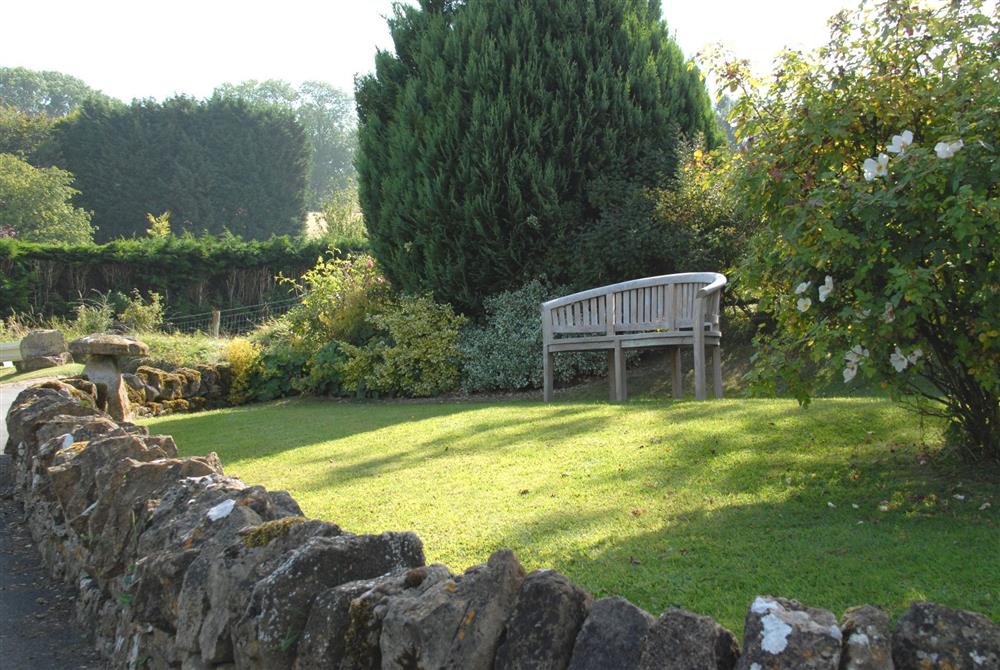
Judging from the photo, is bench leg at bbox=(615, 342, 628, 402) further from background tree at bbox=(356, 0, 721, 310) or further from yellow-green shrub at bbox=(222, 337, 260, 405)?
yellow-green shrub at bbox=(222, 337, 260, 405)

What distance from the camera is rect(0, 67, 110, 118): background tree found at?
8331 cm

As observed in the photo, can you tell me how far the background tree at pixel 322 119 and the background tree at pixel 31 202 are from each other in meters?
43.0

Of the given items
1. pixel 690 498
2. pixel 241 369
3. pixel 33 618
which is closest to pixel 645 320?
pixel 690 498

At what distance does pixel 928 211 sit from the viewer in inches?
153

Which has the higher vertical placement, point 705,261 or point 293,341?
point 705,261

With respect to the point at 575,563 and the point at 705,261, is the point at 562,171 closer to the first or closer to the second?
the point at 705,261

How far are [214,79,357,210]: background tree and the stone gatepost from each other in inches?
2918

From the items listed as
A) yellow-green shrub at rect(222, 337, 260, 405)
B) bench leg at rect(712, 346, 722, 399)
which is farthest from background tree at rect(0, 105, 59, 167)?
bench leg at rect(712, 346, 722, 399)

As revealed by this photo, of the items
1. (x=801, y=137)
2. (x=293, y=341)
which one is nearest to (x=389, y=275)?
(x=293, y=341)

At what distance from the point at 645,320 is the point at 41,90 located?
91317 mm

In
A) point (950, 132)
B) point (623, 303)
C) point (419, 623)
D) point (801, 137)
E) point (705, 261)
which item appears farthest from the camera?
point (705, 261)

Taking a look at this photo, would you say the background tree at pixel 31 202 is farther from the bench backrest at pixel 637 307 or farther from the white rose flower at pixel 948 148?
the white rose flower at pixel 948 148

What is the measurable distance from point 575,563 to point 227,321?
22208 mm

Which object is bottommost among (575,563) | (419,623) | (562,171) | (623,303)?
(575,563)
